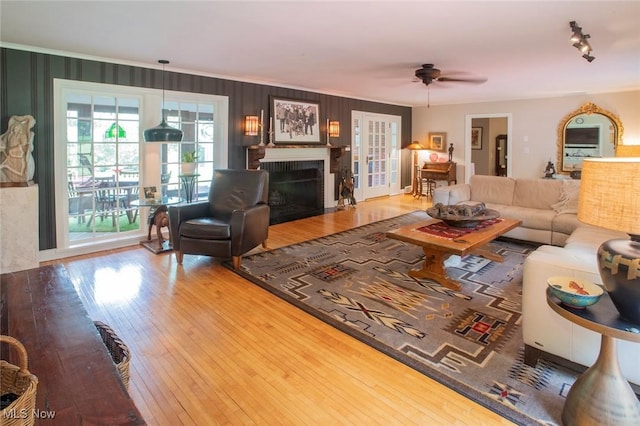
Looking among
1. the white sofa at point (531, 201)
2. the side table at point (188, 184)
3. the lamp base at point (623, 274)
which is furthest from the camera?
the side table at point (188, 184)

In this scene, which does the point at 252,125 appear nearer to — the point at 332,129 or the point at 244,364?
the point at 332,129

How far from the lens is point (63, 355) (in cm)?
122

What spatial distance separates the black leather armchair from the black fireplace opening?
1602mm

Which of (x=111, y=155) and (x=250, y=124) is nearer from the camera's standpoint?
(x=111, y=155)

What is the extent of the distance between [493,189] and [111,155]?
17.0 feet

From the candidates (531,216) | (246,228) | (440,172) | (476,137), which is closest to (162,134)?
(246,228)

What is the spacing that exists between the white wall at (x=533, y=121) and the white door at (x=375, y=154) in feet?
3.64

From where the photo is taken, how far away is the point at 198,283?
3566mm

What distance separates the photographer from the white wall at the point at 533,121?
673 centimetres

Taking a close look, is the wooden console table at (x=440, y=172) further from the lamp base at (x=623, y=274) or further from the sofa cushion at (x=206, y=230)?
the lamp base at (x=623, y=274)

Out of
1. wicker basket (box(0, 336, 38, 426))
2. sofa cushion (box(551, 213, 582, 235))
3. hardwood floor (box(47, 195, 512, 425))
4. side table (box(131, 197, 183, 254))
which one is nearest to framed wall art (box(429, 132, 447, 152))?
sofa cushion (box(551, 213, 582, 235))

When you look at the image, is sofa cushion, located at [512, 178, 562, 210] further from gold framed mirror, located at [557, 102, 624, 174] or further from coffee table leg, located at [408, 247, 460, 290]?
gold framed mirror, located at [557, 102, 624, 174]

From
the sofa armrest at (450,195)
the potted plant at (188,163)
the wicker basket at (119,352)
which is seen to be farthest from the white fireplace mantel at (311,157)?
the wicker basket at (119,352)

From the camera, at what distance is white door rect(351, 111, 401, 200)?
816 centimetres
